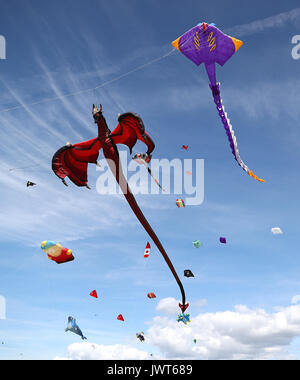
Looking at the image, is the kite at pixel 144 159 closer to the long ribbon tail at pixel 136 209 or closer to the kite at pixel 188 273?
the long ribbon tail at pixel 136 209

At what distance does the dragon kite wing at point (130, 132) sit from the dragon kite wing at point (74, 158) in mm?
991

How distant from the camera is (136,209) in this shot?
1570cm

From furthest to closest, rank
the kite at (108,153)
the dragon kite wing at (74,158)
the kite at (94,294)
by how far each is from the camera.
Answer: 1. the kite at (94,294)
2. the dragon kite wing at (74,158)
3. the kite at (108,153)

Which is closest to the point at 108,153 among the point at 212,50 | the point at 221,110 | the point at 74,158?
the point at 74,158

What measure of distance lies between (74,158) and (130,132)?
9.83ft

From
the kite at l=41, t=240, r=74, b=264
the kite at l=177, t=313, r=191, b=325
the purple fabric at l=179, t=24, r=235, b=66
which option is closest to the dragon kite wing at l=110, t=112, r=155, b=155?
the purple fabric at l=179, t=24, r=235, b=66

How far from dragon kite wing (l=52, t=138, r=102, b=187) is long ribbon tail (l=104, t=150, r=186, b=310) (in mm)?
1161

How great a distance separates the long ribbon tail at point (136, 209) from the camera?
1498 centimetres

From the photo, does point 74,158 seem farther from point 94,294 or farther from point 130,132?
point 94,294

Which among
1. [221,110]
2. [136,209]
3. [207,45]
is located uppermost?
[207,45]

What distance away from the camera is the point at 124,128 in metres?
15.2

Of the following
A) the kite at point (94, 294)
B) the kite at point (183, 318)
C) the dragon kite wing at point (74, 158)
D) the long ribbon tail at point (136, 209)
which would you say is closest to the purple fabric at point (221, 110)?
the long ribbon tail at point (136, 209)

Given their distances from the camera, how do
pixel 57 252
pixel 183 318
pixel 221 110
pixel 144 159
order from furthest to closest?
pixel 183 318 < pixel 57 252 < pixel 221 110 < pixel 144 159
